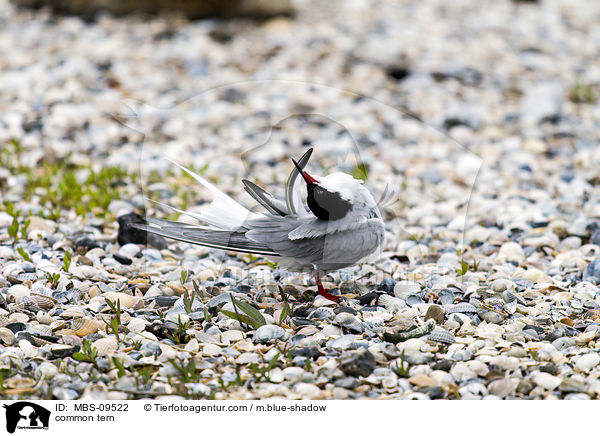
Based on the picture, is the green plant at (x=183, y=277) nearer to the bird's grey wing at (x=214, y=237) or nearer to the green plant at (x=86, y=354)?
the bird's grey wing at (x=214, y=237)

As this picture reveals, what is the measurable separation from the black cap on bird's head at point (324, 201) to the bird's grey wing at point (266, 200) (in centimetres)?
15

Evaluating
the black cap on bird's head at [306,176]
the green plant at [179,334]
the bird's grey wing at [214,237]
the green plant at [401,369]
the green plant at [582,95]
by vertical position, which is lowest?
the green plant at [179,334]

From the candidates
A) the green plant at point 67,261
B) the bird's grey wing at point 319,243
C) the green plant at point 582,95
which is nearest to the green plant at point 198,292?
the bird's grey wing at point 319,243

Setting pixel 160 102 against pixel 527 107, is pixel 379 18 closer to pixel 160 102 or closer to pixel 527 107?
pixel 527 107

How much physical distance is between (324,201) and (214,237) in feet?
1.34

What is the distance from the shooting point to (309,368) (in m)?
2.27

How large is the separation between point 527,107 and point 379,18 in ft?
6.37

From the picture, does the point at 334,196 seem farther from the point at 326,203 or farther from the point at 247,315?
the point at 247,315

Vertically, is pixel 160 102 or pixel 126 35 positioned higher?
pixel 126 35

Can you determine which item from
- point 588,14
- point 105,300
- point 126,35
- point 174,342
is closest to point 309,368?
point 174,342

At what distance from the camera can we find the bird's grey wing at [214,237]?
8.39 feet

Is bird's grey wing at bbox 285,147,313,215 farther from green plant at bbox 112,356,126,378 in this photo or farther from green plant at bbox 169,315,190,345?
green plant at bbox 112,356,126,378

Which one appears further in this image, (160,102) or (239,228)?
(160,102)

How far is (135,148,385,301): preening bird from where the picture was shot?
2.52 meters
